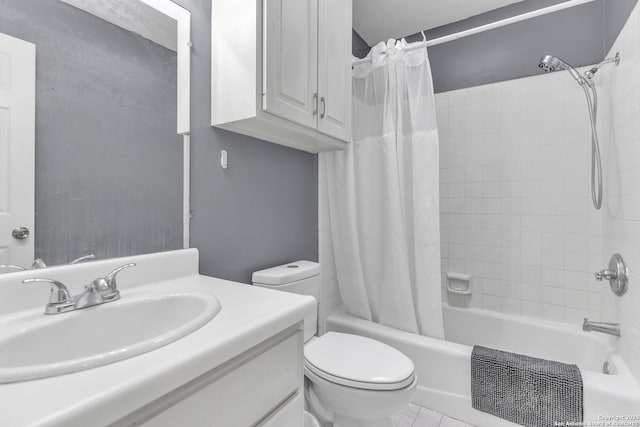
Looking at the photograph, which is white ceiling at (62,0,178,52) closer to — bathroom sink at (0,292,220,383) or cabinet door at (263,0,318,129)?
cabinet door at (263,0,318,129)

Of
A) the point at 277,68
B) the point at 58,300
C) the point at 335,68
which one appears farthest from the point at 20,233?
the point at 335,68

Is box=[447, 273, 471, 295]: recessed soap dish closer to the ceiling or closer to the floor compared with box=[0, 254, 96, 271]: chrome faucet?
closer to the floor

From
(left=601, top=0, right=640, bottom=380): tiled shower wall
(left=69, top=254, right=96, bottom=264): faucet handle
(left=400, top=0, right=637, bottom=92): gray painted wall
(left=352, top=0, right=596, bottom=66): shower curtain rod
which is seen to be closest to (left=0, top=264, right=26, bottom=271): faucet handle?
(left=69, top=254, right=96, bottom=264): faucet handle

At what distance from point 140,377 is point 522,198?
2.20 metres

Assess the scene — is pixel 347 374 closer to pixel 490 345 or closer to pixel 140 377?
pixel 140 377

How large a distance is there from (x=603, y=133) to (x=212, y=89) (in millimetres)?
2041

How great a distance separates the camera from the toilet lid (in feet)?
3.53

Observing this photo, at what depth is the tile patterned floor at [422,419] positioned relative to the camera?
142cm

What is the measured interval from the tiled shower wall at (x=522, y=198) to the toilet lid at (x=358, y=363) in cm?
114

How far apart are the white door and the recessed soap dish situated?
2172 mm

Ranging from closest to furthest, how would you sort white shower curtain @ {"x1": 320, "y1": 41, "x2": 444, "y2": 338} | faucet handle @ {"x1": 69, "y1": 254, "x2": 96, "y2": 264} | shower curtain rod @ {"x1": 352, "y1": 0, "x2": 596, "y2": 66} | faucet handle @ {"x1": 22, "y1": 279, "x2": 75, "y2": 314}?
faucet handle @ {"x1": 22, "y1": 279, "x2": 75, "y2": 314}, faucet handle @ {"x1": 69, "y1": 254, "x2": 96, "y2": 264}, shower curtain rod @ {"x1": 352, "y1": 0, "x2": 596, "y2": 66}, white shower curtain @ {"x1": 320, "y1": 41, "x2": 444, "y2": 338}

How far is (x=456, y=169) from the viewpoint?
2.13m

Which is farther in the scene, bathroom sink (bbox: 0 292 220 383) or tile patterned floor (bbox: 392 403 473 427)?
tile patterned floor (bbox: 392 403 473 427)

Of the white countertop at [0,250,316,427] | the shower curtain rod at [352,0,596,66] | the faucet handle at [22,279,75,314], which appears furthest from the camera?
the shower curtain rod at [352,0,596,66]
